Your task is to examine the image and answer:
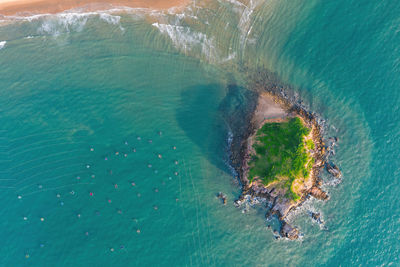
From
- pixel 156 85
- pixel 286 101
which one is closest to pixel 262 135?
pixel 286 101

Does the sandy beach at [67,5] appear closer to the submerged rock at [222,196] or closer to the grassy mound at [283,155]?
the grassy mound at [283,155]

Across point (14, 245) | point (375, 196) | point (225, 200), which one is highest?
point (375, 196)

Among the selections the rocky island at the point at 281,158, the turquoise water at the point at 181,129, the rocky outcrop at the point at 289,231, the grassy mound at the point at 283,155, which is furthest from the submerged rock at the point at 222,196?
the rocky outcrop at the point at 289,231

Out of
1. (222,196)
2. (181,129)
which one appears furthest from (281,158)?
(181,129)

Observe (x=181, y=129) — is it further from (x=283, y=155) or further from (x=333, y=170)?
(x=333, y=170)

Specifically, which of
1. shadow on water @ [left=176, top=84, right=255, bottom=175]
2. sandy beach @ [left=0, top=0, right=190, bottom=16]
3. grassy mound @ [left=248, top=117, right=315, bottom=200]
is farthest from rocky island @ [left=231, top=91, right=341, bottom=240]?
sandy beach @ [left=0, top=0, right=190, bottom=16]

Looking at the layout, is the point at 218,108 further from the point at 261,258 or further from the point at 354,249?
the point at 354,249

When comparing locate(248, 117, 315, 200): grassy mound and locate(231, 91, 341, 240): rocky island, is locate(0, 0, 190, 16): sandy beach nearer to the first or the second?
locate(231, 91, 341, 240): rocky island
